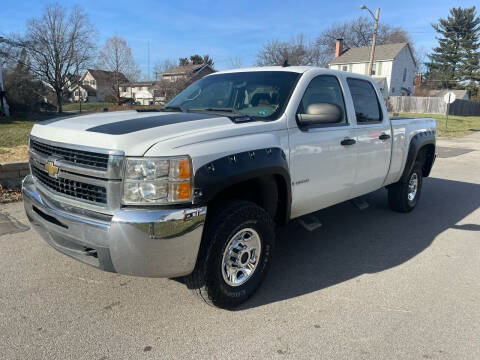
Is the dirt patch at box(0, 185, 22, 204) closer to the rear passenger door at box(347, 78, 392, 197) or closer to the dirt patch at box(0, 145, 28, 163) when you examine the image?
the dirt patch at box(0, 145, 28, 163)

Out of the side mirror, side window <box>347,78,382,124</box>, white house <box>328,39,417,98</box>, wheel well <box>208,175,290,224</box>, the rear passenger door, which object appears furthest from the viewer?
white house <box>328,39,417,98</box>

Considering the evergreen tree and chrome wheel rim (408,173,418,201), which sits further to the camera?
the evergreen tree

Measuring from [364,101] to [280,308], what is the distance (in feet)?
9.00

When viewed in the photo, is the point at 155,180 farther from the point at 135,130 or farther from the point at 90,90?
the point at 90,90

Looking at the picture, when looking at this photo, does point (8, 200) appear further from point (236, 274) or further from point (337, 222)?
point (337, 222)

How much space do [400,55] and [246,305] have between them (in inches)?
2160

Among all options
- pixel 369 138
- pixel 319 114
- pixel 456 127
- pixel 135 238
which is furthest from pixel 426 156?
pixel 456 127

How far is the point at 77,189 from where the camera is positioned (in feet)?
8.70

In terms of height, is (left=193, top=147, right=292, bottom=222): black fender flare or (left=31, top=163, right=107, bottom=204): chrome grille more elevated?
(left=193, top=147, right=292, bottom=222): black fender flare

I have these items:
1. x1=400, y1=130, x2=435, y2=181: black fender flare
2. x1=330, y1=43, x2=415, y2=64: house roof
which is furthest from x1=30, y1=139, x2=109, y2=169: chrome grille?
x1=330, y1=43, x2=415, y2=64: house roof

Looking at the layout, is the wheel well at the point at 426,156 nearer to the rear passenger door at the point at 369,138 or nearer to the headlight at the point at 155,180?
the rear passenger door at the point at 369,138

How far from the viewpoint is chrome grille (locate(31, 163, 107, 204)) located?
253cm

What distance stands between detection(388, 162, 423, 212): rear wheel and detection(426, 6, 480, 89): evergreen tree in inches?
2699

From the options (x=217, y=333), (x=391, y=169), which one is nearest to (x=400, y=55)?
(x=391, y=169)
